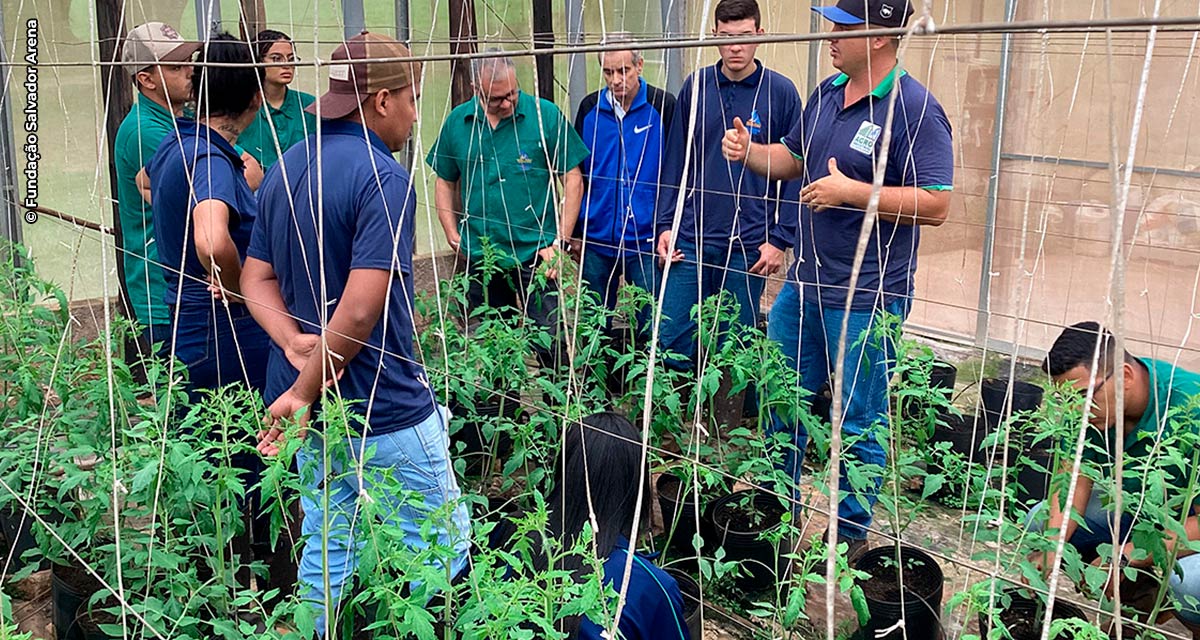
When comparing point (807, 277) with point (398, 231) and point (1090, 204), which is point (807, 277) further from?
point (1090, 204)

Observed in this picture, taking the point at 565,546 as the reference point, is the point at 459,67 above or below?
above

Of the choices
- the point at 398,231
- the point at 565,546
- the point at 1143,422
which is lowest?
the point at 565,546

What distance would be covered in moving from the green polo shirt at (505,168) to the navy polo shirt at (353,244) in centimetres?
148

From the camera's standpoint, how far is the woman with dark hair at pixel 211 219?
2279 mm

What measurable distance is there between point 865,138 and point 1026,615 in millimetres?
1129

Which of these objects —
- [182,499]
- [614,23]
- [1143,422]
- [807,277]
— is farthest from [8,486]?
[614,23]

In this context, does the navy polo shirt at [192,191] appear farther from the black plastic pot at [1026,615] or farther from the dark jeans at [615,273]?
the black plastic pot at [1026,615]

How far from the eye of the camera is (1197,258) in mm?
3600

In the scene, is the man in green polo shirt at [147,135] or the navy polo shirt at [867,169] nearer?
the navy polo shirt at [867,169]

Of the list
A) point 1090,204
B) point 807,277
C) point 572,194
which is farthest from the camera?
point 1090,204

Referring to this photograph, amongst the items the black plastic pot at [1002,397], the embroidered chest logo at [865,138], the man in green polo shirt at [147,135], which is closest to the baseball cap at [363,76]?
the man in green polo shirt at [147,135]

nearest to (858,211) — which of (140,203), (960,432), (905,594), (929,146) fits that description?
(929,146)

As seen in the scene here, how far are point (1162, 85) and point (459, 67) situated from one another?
272 centimetres

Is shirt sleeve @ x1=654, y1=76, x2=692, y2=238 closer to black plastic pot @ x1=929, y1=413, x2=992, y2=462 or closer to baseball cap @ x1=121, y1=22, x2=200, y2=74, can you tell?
black plastic pot @ x1=929, y1=413, x2=992, y2=462
